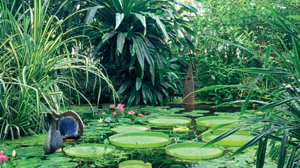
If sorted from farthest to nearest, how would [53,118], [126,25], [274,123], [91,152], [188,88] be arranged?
[188,88]
[126,25]
[53,118]
[91,152]
[274,123]

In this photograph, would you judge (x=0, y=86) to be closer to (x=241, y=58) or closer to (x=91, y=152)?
(x=91, y=152)

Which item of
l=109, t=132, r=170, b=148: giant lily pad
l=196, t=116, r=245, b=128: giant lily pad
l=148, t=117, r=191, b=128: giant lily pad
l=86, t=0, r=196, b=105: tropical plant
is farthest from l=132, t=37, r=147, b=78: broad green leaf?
l=109, t=132, r=170, b=148: giant lily pad

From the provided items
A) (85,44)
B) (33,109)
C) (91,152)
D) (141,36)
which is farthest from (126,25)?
(91,152)

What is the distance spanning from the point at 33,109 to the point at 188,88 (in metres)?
2.87

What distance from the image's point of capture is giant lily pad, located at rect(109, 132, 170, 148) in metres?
2.08

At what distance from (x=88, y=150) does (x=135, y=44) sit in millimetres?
2220

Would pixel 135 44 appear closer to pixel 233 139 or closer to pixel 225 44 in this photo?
pixel 225 44

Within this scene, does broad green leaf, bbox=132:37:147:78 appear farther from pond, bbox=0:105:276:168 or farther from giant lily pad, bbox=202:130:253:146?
giant lily pad, bbox=202:130:253:146

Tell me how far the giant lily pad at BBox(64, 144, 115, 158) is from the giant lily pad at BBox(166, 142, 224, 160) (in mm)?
394

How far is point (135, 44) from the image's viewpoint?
396 centimetres

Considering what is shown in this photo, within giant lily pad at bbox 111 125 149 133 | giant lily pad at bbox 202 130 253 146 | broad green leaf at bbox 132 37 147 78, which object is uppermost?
broad green leaf at bbox 132 37 147 78

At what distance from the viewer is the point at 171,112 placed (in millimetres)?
3586

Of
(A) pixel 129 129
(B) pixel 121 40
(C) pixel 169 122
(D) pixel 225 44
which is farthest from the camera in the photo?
(D) pixel 225 44

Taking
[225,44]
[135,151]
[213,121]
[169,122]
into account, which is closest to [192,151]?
[135,151]
